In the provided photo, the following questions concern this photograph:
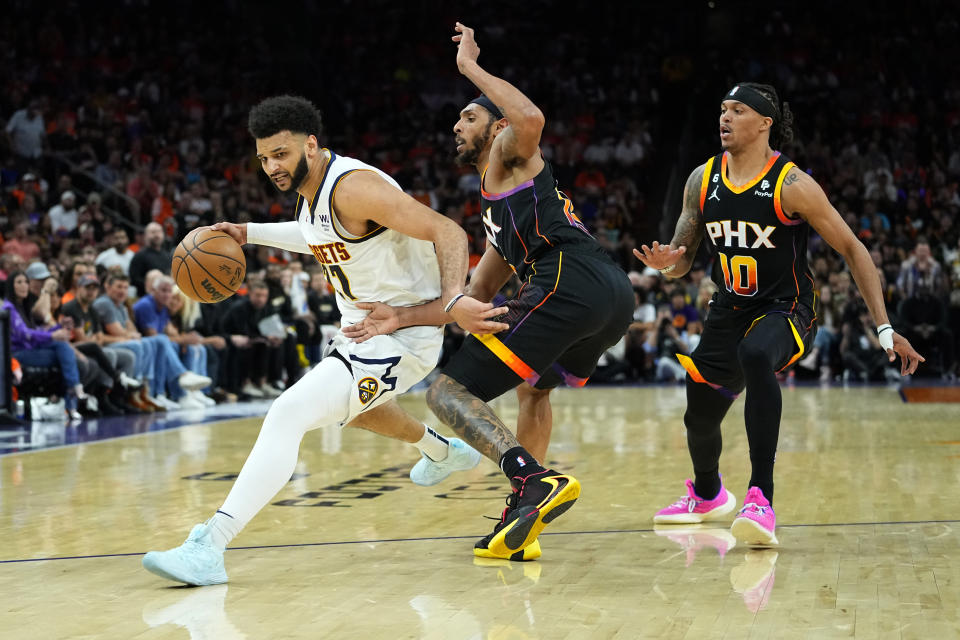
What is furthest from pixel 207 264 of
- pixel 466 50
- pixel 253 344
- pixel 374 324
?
pixel 253 344

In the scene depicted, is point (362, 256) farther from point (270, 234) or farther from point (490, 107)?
point (490, 107)

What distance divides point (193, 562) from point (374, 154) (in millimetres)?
17614

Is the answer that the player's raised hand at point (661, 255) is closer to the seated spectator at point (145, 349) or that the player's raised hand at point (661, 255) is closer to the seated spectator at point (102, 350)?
the seated spectator at point (102, 350)

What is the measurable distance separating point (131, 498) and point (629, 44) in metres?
18.6

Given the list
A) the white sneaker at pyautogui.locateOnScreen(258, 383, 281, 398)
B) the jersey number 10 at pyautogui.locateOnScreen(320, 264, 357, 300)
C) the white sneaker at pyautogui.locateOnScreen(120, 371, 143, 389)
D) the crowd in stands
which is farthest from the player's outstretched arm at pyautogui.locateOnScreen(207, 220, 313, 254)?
the white sneaker at pyautogui.locateOnScreen(258, 383, 281, 398)

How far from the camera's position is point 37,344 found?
10.5 metres

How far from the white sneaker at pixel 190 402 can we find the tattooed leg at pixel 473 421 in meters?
8.01

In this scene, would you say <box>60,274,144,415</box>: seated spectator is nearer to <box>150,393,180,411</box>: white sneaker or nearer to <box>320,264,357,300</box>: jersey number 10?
<box>150,393,180,411</box>: white sneaker

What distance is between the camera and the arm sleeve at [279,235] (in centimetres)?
492

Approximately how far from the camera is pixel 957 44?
71.7ft

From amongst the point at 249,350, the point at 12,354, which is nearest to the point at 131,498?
the point at 12,354

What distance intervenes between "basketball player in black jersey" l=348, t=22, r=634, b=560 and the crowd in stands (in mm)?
6901

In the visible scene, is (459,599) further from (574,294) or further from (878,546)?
(878,546)

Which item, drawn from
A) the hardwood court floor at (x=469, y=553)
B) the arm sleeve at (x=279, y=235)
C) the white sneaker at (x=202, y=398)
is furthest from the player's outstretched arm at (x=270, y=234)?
the white sneaker at (x=202, y=398)
